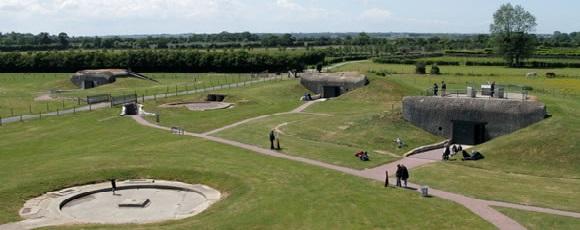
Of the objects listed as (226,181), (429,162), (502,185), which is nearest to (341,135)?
(429,162)

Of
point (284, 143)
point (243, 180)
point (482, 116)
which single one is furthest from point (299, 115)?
A: point (243, 180)

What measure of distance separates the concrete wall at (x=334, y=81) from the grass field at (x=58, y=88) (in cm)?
1835

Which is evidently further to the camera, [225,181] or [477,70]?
[477,70]

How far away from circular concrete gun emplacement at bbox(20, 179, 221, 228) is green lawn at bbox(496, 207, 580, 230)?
15576mm

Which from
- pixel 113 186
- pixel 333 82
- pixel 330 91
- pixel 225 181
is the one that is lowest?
pixel 113 186

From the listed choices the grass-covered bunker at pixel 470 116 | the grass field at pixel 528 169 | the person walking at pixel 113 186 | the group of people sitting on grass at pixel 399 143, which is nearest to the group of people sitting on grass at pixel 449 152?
the grass field at pixel 528 169

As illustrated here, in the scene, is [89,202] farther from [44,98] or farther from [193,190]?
[44,98]

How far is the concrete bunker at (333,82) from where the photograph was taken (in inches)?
3147

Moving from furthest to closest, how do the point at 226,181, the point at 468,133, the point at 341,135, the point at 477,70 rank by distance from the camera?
the point at 477,70 < the point at 468,133 < the point at 341,135 < the point at 226,181

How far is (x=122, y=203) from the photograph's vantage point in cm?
3328

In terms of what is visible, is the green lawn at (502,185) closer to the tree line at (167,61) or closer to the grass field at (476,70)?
the grass field at (476,70)

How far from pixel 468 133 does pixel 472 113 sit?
172cm

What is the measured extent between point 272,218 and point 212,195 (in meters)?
7.01

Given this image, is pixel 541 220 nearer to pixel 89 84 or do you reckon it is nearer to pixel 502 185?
pixel 502 185
